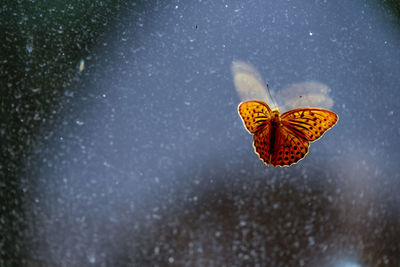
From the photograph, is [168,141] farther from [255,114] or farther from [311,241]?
[311,241]

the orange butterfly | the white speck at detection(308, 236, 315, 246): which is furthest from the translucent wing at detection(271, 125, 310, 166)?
the white speck at detection(308, 236, 315, 246)

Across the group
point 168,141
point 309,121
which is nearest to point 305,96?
point 309,121

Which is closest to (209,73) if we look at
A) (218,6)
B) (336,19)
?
(218,6)

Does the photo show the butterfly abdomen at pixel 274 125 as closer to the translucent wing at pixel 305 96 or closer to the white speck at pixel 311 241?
the translucent wing at pixel 305 96

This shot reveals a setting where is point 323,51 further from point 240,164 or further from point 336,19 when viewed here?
point 240,164

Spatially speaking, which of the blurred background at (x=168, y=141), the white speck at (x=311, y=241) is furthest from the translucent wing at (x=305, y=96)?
the white speck at (x=311, y=241)

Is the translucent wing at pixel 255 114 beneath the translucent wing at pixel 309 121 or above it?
beneath
